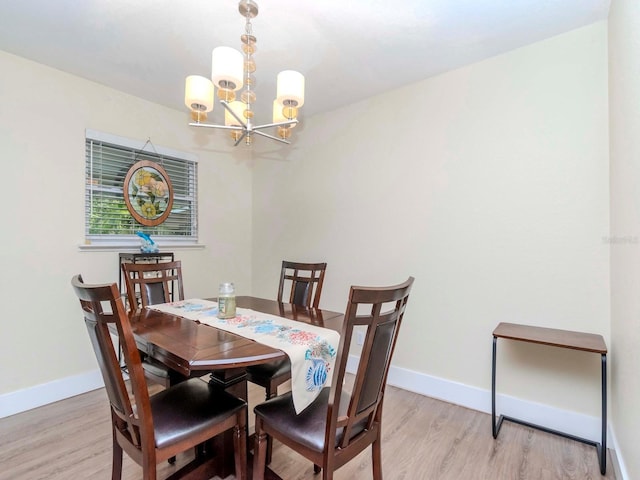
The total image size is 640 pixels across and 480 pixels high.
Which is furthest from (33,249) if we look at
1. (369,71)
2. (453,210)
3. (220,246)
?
(453,210)

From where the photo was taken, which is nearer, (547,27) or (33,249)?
(547,27)

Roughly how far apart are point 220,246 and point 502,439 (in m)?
3.05

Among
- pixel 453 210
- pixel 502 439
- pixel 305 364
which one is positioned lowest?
pixel 502 439

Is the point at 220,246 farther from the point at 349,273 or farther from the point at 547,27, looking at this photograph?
the point at 547,27

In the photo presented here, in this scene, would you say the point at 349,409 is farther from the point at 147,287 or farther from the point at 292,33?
the point at 292,33

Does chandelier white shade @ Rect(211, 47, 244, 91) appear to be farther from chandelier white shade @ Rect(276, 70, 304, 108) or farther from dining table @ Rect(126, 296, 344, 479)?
dining table @ Rect(126, 296, 344, 479)

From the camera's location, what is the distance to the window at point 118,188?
A: 2.78 meters

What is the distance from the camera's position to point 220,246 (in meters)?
3.74

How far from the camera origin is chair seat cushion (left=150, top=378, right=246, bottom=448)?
4.22ft

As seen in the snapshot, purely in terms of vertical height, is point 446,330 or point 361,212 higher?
point 361,212

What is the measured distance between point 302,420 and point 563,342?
151 centimetres

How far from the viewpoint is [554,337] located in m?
→ 1.92

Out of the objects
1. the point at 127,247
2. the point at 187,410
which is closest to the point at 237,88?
the point at 187,410

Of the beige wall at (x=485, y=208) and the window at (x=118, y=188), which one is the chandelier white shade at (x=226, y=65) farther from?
the window at (x=118, y=188)
